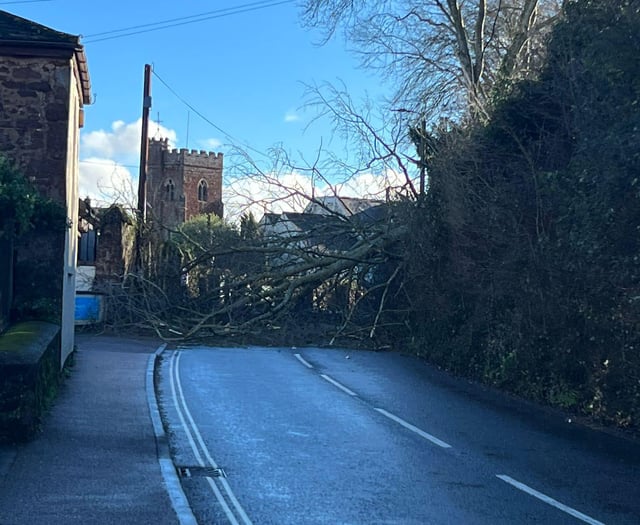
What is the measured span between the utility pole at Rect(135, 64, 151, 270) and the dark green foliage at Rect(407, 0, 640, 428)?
1251cm

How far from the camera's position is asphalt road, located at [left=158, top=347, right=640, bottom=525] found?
7.06 meters

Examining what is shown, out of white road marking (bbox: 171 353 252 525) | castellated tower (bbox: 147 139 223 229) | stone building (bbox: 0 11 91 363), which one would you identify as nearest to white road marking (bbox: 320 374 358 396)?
white road marking (bbox: 171 353 252 525)

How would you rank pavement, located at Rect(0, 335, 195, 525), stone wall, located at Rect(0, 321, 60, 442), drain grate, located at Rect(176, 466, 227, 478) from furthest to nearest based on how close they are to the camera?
stone wall, located at Rect(0, 321, 60, 442) → drain grate, located at Rect(176, 466, 227, 478) → pavement, located at Rect(0, 335, 195, 525)

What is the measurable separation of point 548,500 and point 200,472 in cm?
340

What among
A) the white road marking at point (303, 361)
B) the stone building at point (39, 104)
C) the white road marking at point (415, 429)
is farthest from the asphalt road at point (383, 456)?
the stone building at point (39, 104)

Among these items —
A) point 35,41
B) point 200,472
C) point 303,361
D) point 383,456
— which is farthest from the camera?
point 303,361

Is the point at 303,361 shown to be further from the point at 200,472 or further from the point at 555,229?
the point at 200,472

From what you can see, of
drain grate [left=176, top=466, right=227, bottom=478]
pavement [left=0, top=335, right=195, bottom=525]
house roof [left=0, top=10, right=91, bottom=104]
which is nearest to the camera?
pavement [left=0, top=335, right=195, bottom=525]

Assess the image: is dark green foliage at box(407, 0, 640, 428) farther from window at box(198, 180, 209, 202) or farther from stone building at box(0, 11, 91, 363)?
window at box(198, 180, 209, 202)

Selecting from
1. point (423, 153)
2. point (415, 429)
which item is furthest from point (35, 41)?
point (423, 153)

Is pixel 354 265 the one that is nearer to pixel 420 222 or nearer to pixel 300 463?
pixel 420 222

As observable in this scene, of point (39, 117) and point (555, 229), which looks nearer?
point (555, 229)

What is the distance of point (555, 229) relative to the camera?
13000 millimetres

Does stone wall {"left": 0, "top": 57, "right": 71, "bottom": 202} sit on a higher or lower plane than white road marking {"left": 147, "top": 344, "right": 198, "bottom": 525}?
higher
